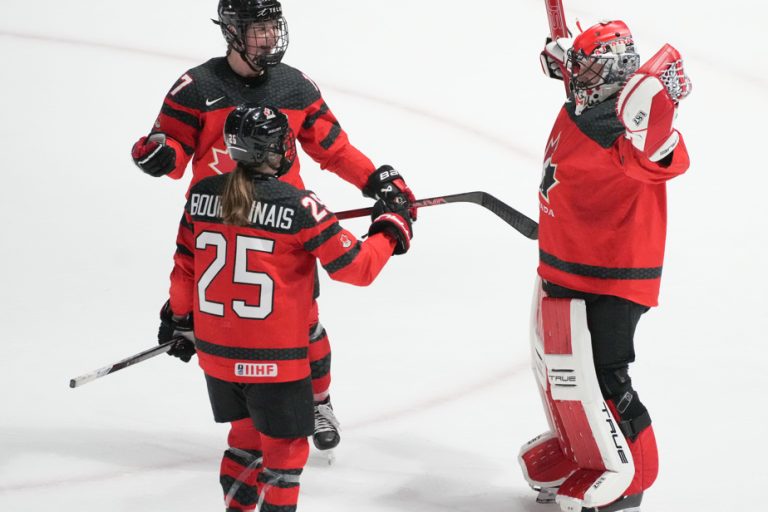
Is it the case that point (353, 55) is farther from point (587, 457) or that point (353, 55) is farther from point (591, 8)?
point (587, 457)

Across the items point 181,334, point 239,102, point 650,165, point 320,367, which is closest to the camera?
point 650,165

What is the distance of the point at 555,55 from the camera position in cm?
341

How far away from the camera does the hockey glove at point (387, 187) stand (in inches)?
134

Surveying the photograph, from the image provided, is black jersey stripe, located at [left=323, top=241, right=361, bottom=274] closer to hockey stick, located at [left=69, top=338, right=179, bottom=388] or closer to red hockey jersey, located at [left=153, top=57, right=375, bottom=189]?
red hockey jersey, located at [left=153, top=57, right=375, bottom=189]

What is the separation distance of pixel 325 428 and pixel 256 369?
28.1 inches

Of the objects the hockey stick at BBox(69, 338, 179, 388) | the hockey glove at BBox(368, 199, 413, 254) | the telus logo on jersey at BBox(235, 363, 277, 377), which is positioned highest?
the hockey glove at BBox(368, 199, 413, 254)

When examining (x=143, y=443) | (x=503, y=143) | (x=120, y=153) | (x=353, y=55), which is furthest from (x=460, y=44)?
(x=143, y=443)

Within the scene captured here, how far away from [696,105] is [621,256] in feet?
11.3

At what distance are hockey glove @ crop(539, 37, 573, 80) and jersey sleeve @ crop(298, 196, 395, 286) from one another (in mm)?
836

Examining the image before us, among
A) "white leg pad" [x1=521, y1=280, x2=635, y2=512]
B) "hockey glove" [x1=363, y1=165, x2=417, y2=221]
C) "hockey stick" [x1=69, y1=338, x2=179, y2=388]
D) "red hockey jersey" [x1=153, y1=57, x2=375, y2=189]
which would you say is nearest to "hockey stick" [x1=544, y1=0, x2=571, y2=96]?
"hockey glove" [x1=363, y1=165, x2=417, y2=221]

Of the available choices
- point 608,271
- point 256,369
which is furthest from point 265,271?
point 608,271

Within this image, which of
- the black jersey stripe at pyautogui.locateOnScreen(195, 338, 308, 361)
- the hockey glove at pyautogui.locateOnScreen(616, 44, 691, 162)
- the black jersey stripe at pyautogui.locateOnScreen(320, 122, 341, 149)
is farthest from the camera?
the black jersey stripe at pyautogui.locateOnScreen(320, 122, 341, 149)

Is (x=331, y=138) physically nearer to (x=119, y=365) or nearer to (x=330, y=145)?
(x=330, y=145)

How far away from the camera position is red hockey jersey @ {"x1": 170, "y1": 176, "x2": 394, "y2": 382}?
2.90 m
